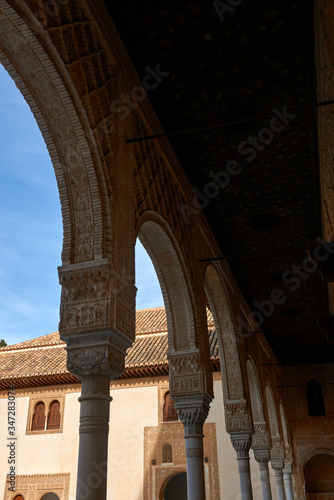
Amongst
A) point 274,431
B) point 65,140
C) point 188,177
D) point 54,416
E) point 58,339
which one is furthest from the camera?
point 58,339

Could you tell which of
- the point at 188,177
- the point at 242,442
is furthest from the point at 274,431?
the point at 188,177

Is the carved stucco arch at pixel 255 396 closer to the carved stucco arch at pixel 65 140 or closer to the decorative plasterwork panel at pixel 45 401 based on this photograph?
the decorative plasterwork panel at pixel 45 401

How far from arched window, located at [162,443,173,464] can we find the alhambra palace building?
4.44m

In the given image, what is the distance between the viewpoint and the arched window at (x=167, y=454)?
56.8 ft

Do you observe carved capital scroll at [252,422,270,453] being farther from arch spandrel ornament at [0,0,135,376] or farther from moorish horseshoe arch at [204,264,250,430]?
arch spandrel ornament at [0,0,135,376]

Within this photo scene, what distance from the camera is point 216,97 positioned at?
259 inches

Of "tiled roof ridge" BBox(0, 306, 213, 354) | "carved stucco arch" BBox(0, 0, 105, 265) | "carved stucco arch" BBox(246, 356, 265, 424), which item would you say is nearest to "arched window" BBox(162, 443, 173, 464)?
"carved stucco arch" BBox(246, 356, 265, 424)

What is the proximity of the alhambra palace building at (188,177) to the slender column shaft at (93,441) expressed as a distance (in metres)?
0.01

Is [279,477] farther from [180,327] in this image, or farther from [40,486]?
[180,327]

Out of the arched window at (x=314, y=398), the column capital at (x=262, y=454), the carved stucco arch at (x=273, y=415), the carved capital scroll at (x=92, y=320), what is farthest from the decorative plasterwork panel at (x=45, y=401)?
the carved capital scroll at (x=92, y=320)

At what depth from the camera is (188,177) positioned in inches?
328

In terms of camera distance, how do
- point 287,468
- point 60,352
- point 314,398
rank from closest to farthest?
1. point 287,468
2. point 314,398
3. point 60,352

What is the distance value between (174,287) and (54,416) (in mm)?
13658

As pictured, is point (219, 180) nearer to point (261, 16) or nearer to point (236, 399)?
point (261, 16)
